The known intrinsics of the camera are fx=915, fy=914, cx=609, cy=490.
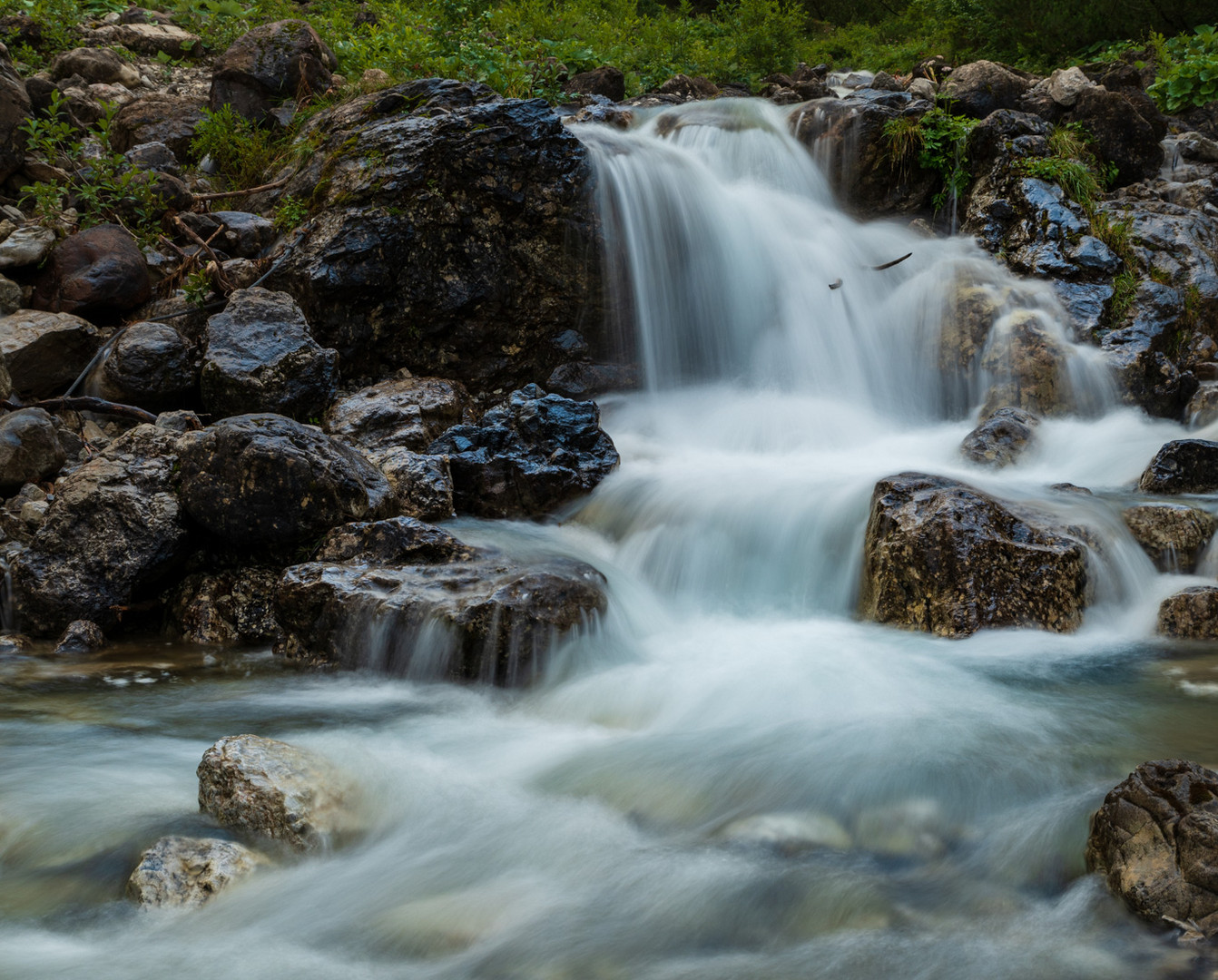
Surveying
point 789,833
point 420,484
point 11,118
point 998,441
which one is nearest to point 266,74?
point 11,118

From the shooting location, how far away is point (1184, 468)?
5.84 meters

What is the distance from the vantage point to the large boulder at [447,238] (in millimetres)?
7488

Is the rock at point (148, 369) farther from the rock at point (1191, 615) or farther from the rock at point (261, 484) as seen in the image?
the rock at point (1191, 615)

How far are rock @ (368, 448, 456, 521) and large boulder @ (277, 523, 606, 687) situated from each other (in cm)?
80

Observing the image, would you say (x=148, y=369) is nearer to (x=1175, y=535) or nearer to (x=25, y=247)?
(x=25, y=247)

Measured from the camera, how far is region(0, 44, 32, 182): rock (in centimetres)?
792

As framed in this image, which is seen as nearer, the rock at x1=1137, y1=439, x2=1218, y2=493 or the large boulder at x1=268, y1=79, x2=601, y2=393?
the rock at x1=1137, y1=439, x2=1218, y2=493

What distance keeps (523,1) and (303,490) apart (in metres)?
11.8

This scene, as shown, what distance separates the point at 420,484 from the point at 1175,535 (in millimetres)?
4380

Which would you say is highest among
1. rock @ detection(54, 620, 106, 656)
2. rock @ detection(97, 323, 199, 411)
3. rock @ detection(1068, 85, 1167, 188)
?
rock @ detection(1068, 85, 1167, 188)

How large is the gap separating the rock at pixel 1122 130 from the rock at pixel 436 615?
869 centimetres

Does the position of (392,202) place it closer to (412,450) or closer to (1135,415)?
(412,450)

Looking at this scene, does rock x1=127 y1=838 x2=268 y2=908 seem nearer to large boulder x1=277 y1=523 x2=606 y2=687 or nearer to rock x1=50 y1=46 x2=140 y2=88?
large boulder x1=277 y1=523 x2=606 y2=687

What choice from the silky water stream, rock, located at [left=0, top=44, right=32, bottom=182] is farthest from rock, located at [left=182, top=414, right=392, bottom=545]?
rock, located at [left=0, top=44, right=32, bottom=182]
